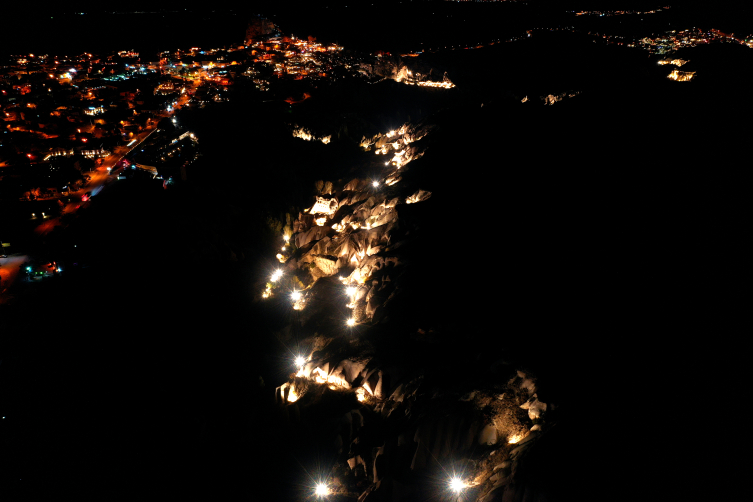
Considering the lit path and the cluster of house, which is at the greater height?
the cluster of house

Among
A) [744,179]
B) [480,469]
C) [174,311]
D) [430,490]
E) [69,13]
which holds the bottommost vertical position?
[174,311]

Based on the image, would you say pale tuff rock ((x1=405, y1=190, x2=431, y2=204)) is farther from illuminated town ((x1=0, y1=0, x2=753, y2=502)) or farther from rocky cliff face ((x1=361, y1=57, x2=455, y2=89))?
rocky cliff face ((x1=361, y1=57, x2=455, y2=89))

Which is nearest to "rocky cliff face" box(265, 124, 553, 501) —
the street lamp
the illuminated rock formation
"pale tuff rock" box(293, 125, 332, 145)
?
the street lamp

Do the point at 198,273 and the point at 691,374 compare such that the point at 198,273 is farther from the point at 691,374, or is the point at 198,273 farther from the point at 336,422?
the point at 691,374

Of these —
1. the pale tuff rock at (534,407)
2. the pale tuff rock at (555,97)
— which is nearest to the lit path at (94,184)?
the pale tuff rock at (534,407)

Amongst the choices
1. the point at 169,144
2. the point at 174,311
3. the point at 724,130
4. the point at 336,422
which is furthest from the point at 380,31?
the point at 336,422

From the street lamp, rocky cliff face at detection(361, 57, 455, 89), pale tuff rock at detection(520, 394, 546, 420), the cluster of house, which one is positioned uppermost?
the cluster of house
